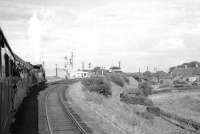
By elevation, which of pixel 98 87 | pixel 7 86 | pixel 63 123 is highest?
pixel 7 86

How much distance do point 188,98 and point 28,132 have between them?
50360mm

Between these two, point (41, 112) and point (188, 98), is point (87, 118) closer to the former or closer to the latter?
point (41, 112)

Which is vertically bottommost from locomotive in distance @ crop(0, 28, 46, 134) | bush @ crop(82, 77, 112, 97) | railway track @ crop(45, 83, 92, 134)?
railway track @ crop(45, 83, 92, 134)

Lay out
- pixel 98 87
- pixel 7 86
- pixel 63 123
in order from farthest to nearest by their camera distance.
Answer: pixel 98 87
pixel 63 123
pixel 7 86

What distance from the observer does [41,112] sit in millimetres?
25484

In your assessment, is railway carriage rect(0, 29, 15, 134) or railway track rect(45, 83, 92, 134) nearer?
railway carriage rect(0, 29, 15, 134)

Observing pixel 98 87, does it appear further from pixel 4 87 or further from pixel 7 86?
pixel 4 87

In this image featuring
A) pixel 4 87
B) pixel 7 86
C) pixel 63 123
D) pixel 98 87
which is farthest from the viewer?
pixel 98 87

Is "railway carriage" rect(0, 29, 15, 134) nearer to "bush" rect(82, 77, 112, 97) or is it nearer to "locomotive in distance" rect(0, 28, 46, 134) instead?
"locomotive in distance" rect(0, 28, 46, 134)

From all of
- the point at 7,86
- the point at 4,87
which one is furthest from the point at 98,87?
the point at 4,87

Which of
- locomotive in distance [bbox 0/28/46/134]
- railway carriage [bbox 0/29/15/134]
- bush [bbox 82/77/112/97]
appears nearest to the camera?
railway carriage [bbox 0/29/15/134]

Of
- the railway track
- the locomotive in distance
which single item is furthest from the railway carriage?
the railway track

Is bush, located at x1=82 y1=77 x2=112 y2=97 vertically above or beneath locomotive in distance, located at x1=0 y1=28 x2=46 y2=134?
beneath

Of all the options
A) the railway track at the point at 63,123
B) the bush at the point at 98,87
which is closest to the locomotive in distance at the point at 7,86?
the railway track at the point at 63,123
